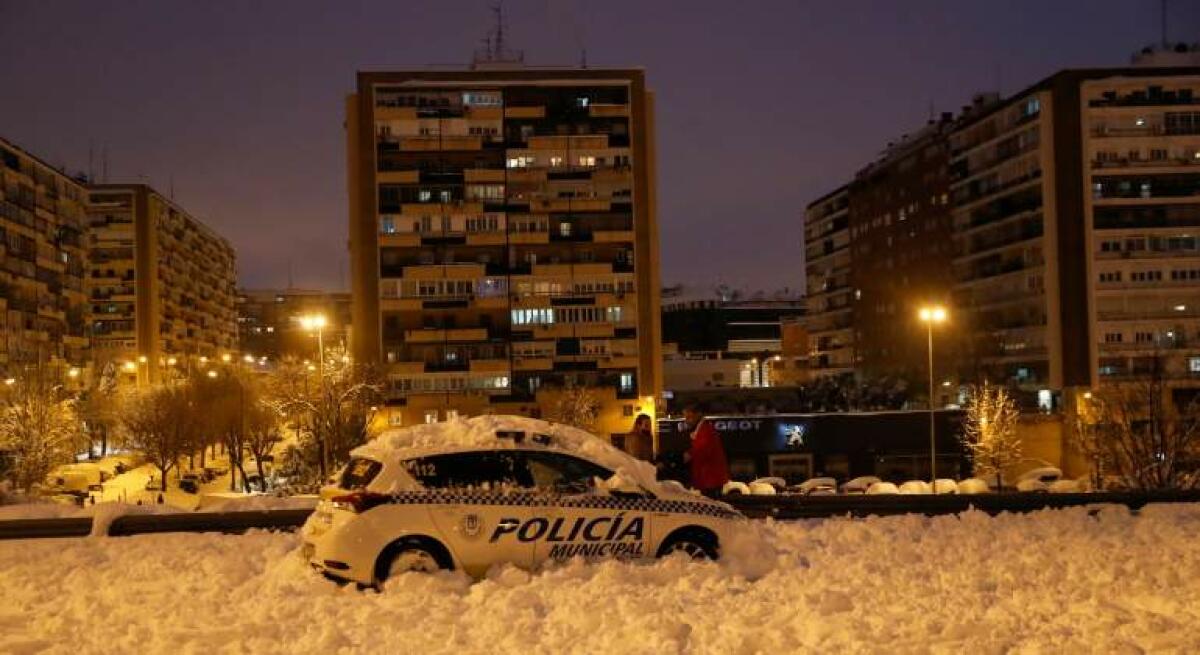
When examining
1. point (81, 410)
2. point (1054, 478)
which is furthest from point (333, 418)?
point (81, 410)

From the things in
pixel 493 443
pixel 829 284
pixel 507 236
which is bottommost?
pixel 493 443

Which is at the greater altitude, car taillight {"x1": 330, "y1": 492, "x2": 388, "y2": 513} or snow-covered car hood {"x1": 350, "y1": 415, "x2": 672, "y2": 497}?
snow-covered car hood {"x1": 350, "y1": 415, "x2": 672, "y2": 497}

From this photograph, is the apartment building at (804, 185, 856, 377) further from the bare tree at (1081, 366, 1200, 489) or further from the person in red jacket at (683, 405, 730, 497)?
the person in red jacket at (683, 405, 730, 497)

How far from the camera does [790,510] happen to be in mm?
14992

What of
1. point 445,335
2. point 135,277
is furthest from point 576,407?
point 135,277

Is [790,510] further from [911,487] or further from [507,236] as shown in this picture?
[507,236]

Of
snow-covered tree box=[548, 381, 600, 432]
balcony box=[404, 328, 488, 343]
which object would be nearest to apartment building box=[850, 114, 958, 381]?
snow-covered tree box=[548, 381, 600, 432]

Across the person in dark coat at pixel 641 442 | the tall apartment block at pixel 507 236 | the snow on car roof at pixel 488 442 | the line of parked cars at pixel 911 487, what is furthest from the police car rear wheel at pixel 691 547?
the tall apartment block at pixel 507 236

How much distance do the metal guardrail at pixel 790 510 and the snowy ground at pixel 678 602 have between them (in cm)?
215

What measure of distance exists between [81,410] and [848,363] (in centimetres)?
6879

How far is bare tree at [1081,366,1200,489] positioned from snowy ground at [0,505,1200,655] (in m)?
20.2

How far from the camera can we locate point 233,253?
170 metres

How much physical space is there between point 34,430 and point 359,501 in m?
55.3

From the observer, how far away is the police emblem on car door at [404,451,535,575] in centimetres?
1009
